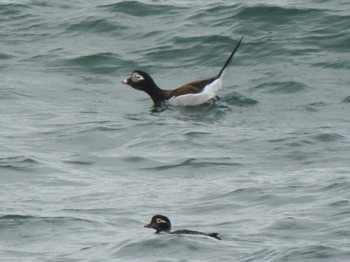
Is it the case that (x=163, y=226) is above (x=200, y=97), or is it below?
above

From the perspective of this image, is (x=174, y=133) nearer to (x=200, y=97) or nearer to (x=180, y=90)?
(x=200, y=97)

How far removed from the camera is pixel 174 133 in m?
18.8

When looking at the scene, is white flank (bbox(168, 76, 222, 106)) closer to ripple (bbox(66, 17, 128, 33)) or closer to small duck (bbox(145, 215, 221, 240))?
ripple (bbox(66, 17, 128, 33))

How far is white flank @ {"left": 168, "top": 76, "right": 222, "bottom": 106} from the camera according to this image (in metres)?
20.5

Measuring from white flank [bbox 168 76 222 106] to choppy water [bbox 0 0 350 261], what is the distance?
153 mm

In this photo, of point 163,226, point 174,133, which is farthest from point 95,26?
point 163,226

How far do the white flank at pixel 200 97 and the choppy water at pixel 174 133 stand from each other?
0.50ft

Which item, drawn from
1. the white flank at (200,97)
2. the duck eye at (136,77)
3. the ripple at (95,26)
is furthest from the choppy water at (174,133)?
the duck eye at (136,77)

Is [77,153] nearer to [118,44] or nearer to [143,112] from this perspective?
[143,112]

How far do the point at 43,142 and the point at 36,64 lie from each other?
191 inches

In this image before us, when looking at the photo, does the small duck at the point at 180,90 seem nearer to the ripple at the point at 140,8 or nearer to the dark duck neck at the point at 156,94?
the dark duck neck at the point at 156,94

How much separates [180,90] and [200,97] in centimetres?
29

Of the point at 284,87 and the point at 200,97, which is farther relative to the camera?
the point at 284,87

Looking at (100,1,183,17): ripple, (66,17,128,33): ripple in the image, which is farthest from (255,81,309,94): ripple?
(100,1,183,17): ripple
